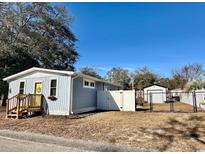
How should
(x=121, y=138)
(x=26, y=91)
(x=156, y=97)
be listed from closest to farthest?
1. (x=121, y=138)
2. (x=26, y=91)
3. (x=156, y=97)

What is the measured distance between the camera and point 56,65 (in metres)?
22.1

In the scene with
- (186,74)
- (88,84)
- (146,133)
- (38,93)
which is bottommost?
(146,133)

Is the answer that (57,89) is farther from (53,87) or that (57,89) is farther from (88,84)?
(88,84)

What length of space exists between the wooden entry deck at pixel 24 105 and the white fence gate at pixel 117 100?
15.6ft

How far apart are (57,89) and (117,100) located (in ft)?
15.2

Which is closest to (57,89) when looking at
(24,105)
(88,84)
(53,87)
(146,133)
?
(53,87)

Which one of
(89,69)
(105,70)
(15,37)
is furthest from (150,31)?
(105,70)

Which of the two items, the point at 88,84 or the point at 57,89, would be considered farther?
the point at 88,84

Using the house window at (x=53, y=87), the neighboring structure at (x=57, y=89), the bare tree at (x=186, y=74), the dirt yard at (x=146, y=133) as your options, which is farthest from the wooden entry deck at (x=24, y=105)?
the bare tree at (x=186, y=74)

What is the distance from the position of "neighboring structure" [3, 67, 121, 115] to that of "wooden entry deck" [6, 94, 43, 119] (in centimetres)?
11

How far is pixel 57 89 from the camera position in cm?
1178

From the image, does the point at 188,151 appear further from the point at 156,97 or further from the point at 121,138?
the point at 156,97

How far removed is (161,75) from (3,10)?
121 ft

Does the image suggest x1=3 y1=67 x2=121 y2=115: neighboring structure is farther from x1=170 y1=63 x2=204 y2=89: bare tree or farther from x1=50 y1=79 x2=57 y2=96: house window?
x1=170 y1=63 x2=204 y2=89: bare tree
